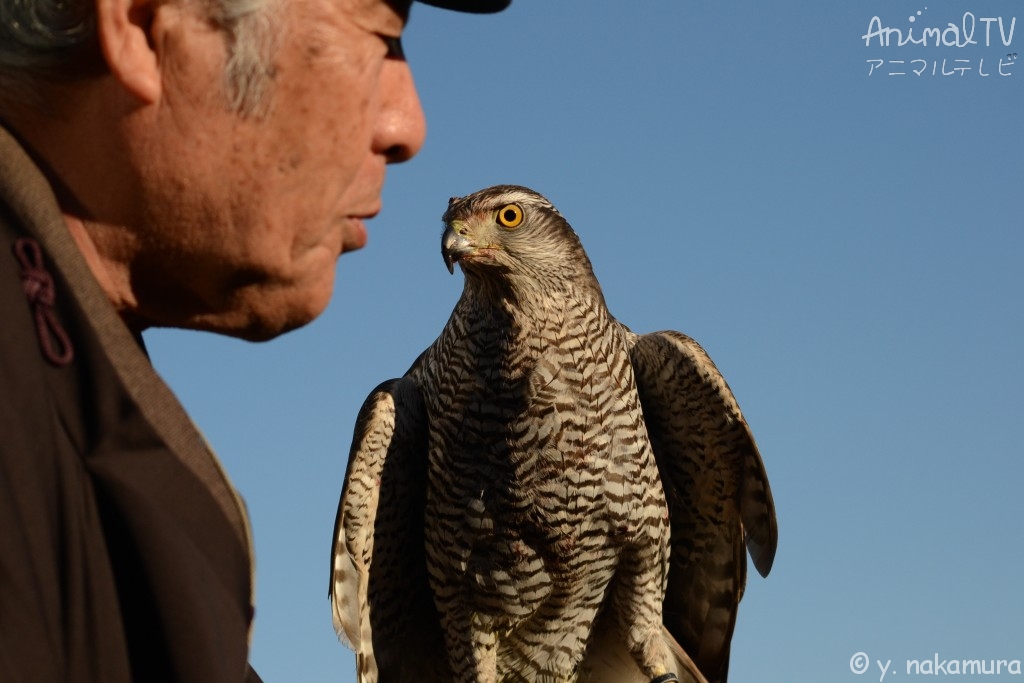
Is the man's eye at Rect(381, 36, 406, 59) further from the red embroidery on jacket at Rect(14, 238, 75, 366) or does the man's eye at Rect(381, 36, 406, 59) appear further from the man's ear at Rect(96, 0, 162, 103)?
the red embroidery on jacket at Rect(14, 238, 75, 366)

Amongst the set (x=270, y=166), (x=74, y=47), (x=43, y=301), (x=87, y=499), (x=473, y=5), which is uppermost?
(x=473, y=5)

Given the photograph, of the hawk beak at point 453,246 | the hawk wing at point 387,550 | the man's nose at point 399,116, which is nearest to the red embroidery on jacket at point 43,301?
the man's nose at point 399,116

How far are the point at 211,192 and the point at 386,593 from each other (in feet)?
21.1

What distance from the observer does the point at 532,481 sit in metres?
7.52

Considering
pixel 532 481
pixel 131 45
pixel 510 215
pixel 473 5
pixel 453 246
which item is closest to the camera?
pixel 131 45

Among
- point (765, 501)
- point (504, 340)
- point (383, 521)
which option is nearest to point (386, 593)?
point (383, 521)

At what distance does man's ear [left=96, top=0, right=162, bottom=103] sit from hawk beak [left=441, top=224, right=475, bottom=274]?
17.9 feet

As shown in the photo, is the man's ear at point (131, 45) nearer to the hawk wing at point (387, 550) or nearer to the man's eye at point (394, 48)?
the man's eye at point (394, 48)

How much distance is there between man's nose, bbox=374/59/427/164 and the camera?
202cm

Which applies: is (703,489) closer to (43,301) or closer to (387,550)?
(387,550)

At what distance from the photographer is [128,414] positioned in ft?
5.32

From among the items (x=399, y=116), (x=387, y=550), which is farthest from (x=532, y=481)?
(x=399, y=116)

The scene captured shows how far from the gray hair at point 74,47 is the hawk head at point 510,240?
5412 mm

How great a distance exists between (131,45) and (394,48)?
434mm
